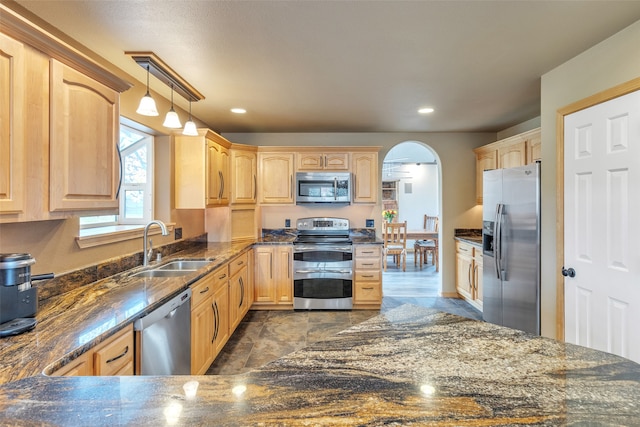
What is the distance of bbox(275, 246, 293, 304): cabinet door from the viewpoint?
13.5 ft

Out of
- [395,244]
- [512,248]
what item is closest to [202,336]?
[512,248]

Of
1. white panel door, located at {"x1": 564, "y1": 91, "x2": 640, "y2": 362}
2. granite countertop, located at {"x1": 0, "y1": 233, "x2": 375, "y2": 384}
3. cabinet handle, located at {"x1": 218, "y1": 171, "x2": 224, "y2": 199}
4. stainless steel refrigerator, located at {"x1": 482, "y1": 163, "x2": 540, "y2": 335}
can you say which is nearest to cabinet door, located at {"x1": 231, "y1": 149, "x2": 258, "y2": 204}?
cabinet handle, located at {"x1": 218, "y1": 171, "x2": 224, "y2": 199}

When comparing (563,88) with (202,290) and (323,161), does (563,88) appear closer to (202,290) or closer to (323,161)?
(323,161)

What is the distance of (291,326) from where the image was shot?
3.62 m

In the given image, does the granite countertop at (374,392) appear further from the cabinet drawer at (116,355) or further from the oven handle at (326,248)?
the oven handle at (326,248)

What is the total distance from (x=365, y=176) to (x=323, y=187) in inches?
23.9

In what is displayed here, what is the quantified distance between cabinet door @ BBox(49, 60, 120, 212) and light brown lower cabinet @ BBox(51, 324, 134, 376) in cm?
65

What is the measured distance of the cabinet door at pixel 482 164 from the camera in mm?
4113

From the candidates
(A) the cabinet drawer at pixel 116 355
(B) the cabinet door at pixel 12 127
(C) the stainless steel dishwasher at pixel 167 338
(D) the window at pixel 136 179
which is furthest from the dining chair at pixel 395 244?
(B) the cabinet door at pixel 12 127

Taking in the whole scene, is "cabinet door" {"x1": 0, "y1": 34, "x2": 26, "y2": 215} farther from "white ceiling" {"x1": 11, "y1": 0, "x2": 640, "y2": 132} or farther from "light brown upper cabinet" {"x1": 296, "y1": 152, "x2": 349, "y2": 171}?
"light brown upper cabinet" {"x1": 296, "y1": 152, "x2": 349, "y2": 171}

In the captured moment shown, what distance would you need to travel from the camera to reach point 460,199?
4.64m

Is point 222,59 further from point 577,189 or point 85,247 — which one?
point 577,189

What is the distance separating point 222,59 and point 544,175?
2.64m

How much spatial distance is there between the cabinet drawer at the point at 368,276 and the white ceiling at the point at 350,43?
2.07 metres
